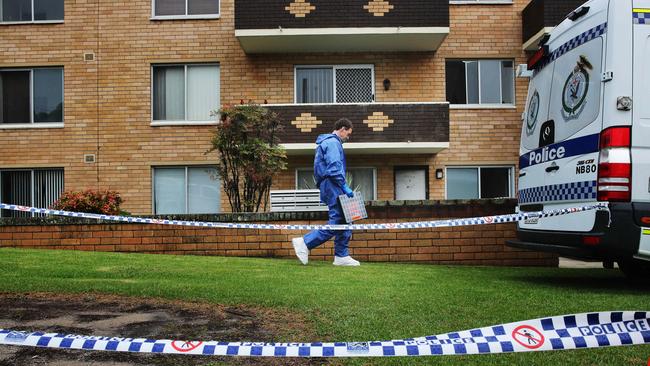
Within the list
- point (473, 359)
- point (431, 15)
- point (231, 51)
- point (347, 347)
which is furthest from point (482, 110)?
point (347, 347)

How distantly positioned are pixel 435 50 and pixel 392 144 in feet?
9.86

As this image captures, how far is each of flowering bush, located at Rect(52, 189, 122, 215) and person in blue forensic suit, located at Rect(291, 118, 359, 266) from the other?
4905 mm

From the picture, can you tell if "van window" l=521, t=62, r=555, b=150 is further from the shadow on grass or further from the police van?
the shadow on grass

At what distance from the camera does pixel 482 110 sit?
16078 mm

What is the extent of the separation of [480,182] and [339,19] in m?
5.29

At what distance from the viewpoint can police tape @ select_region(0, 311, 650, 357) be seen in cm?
253

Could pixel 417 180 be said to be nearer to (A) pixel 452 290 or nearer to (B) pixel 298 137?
(B) pixel 298 137

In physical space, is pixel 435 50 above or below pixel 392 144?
above

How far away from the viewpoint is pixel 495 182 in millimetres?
16125

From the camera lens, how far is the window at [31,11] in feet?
53.8

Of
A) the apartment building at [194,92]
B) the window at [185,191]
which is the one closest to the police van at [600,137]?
the apartment building at [194,92]

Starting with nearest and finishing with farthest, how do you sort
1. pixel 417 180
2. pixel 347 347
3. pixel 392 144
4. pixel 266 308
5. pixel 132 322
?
pixel 347 347 → pixel 132 322 → pixel 266 308 → pixel 392 144 → pixel 417 180

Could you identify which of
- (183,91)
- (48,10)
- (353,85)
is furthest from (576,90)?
(48,10)

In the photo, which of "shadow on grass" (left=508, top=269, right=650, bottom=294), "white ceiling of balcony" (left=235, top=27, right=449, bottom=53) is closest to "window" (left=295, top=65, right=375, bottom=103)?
"white ceiling of balcony" (left=235, top=27, right=449, bottom=53)
